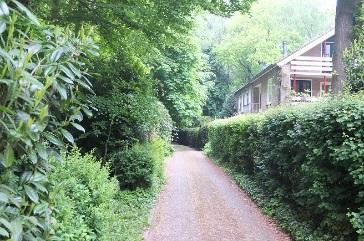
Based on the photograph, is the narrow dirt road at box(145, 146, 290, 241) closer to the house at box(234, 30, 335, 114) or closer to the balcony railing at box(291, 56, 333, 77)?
the house at box(234, 30, 335, 114)

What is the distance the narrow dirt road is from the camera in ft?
26.8

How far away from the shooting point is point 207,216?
9656 millimetres

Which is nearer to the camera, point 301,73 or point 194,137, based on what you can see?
point 301,73

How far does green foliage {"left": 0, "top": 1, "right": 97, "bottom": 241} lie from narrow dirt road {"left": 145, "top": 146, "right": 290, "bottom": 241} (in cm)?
537

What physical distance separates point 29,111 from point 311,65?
2974 cm

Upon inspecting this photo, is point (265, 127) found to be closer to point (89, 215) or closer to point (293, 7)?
point (89, 215)

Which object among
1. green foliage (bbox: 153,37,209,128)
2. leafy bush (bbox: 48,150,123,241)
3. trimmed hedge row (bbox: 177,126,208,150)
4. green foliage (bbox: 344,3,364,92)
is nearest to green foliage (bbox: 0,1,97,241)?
leafy bush (bbox: 48,150,123,241)

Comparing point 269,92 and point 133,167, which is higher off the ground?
point 269,92

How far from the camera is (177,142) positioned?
46.2 m

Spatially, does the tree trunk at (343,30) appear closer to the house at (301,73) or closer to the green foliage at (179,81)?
the house at (301,73)

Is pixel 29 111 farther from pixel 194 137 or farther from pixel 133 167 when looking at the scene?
pixel 194 137

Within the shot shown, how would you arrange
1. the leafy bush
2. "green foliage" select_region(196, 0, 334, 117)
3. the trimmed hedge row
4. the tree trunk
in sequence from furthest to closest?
1. "green foliage" select_region(196, 0, 334, 117)
2. the trimmed hedge row
3. the tree trunk
4. the leafy bush

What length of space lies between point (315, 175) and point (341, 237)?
1.09m

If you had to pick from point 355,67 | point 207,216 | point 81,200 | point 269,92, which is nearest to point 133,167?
point 207,216
